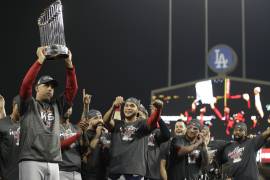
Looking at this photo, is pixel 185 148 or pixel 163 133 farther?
pixel 185 148

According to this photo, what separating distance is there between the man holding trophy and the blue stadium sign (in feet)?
Result: 18.1

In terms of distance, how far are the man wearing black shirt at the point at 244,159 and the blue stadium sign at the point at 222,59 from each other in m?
3.52

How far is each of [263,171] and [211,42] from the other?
3.31 metres

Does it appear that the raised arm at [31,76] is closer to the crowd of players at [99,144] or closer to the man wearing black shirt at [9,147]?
the crowd of players at [99,144]

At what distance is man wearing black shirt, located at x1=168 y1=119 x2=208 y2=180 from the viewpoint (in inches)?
186

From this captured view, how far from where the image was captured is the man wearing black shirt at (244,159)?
4.93 metres

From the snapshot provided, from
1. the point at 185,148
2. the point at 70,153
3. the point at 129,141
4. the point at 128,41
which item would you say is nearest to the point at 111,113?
the point at 129,141

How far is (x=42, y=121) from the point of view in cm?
320

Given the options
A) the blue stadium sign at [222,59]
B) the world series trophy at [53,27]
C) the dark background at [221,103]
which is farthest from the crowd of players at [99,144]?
the blue stadium sign at [222,59]

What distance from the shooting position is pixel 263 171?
6.46 meters

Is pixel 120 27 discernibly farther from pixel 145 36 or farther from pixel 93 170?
pixel 93 170

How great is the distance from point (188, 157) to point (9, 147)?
1.69 metres

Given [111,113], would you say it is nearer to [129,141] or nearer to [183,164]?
[129,141]

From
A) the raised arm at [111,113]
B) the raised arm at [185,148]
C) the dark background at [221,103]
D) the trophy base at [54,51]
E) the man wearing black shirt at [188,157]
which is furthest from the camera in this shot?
the dark background at [221,103]
